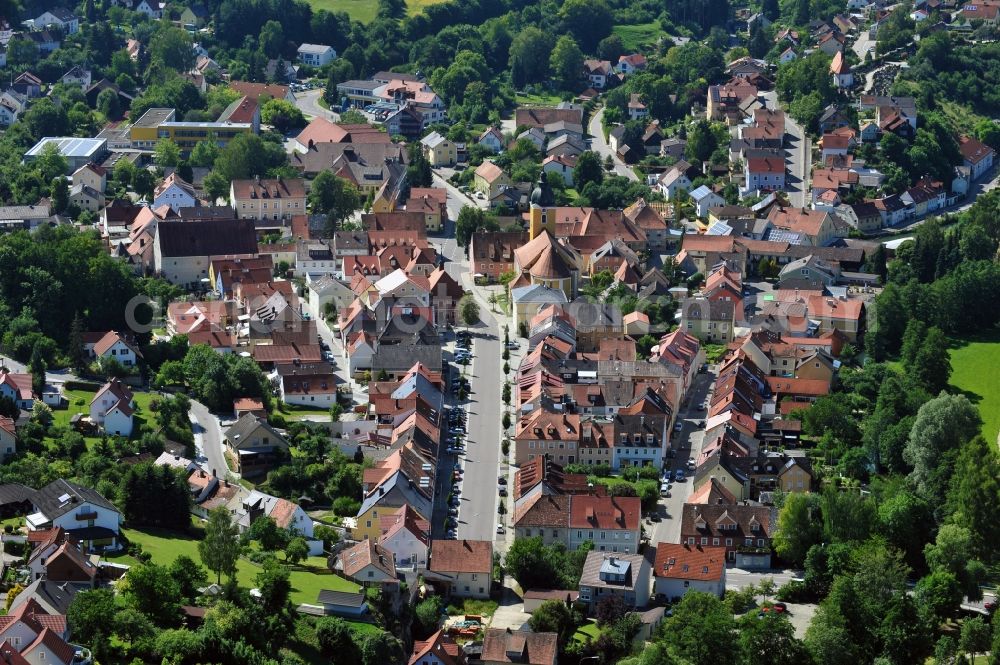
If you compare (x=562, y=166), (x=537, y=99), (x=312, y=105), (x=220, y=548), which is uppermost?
(x=220, y=548)

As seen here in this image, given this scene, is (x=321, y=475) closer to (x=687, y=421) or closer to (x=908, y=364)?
(x=687, y=421)

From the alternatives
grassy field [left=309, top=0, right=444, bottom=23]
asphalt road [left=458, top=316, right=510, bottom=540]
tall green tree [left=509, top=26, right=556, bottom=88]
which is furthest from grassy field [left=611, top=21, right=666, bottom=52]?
asphalt road [left=458, top=316, right=510, bottom=540]

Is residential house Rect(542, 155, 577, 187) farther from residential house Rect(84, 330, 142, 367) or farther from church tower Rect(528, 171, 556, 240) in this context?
residential house Rect(84, 330, 142, 367)

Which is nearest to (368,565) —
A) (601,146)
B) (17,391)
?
(17,391)

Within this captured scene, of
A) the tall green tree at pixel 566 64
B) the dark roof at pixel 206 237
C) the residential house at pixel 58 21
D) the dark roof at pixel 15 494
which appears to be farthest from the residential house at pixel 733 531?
the residential house at pixel 58 21

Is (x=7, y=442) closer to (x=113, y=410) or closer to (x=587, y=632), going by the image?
(x=113, y=410)

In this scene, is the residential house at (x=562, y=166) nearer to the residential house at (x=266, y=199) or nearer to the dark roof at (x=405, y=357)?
the residential house at (x=266, y=199)

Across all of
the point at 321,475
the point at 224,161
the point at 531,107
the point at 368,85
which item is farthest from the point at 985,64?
the point at 321,475
